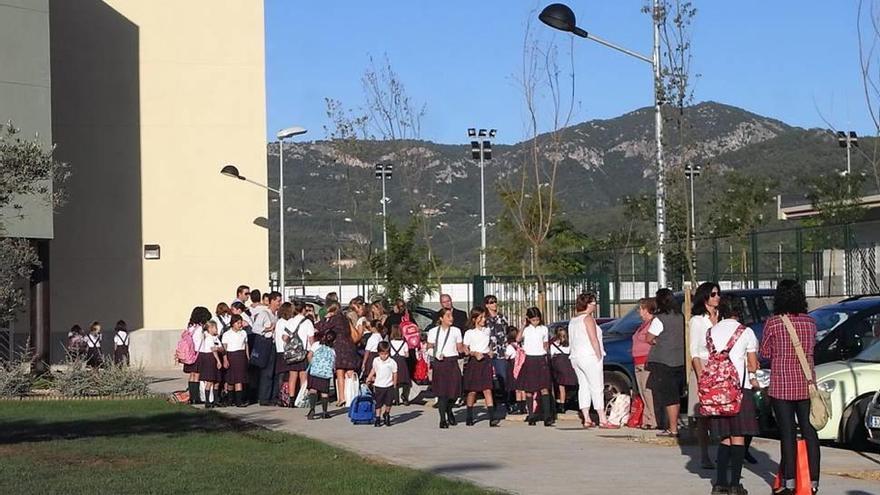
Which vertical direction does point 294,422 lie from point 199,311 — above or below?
below

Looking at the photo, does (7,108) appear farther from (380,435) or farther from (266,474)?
(266,474)

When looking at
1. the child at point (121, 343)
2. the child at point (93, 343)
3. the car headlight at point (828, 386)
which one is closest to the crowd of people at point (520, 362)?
the car headlight at point (828, 386)

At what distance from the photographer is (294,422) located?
67.7 feet

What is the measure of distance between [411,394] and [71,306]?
1606 cm

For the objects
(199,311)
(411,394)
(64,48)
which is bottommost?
(411,394)

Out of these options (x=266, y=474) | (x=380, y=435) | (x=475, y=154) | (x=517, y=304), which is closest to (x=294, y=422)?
(x=380, y=435)

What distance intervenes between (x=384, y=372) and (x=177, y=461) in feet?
16.6

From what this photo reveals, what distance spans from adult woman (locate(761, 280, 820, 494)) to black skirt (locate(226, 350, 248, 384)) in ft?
42.2

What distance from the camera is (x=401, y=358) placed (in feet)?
70.9

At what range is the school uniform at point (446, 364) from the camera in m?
19.2

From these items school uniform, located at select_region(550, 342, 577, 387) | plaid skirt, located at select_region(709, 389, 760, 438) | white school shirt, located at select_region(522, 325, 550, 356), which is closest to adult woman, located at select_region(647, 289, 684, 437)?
white school shirt, located at select_region(522, 325, 550, 356)

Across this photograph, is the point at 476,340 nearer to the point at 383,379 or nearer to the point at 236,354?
the point at 383,379

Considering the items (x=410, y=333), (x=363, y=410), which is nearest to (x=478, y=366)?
(x=363, y=410)

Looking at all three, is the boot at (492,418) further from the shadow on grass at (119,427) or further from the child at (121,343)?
the child at (121,343)
